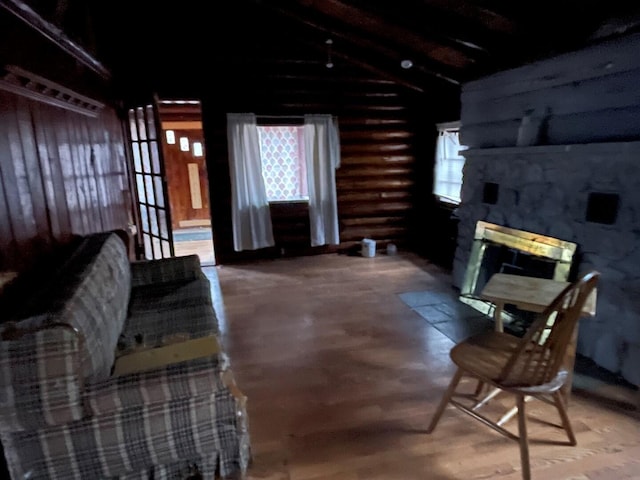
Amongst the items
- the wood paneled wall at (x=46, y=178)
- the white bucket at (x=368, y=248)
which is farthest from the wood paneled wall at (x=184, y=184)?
the wood paneled wall at (x=46, y=178)

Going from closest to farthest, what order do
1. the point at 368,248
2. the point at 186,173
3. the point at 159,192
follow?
the point at 159,192, the point at 368,248, the point at 186,173

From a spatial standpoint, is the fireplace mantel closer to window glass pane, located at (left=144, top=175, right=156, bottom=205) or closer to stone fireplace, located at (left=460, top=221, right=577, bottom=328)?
stone fireplace, located at (left=460, top=221, right=577, bottom=328)

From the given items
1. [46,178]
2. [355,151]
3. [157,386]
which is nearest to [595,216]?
[157,386]

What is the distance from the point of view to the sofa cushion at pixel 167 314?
7.10 feet

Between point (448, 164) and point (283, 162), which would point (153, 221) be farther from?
point (448, 164)

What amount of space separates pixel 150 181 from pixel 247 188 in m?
1.12

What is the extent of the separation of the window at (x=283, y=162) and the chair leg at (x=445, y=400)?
11.9 ft

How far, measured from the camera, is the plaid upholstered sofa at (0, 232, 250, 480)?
138 cm

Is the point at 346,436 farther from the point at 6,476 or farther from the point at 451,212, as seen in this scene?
the point at 451,212

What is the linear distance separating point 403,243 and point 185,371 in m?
4.51

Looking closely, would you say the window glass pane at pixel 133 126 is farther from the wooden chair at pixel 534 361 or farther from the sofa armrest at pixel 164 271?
the wooden chair at pixel 534 361

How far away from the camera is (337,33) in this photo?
13.2 feet

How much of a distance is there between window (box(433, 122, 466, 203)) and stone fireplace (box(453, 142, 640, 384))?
54.3 inches

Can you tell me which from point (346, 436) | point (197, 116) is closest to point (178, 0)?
point (197, 116)
